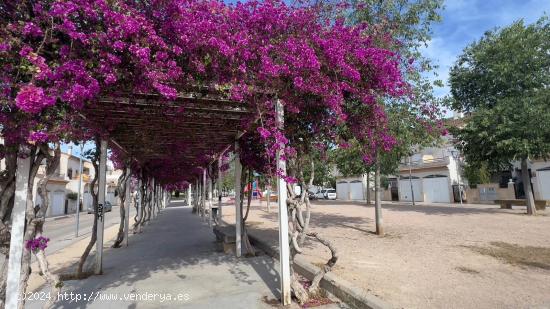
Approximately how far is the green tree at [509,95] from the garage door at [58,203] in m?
32.6

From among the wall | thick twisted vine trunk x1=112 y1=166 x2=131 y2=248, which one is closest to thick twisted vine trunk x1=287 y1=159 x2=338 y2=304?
thick twisted vine trunk x1=112 y1=166 x2=131 y2=248

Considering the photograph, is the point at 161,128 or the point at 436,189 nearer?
the point at 161,128

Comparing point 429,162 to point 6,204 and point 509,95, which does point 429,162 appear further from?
point 6,204

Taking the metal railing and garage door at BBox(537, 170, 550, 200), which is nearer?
garage door at BBox(537, 170, 550, 200)

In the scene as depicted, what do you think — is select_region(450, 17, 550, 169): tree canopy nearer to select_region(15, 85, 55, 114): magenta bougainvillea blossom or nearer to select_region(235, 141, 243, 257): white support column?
select_region(235, 141, 243, 257): white support column

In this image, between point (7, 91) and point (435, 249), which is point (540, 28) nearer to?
point (435, 249)

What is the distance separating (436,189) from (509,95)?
21295 mm

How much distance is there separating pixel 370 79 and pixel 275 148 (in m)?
1.73

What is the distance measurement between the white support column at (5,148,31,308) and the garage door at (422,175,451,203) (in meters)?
35.7

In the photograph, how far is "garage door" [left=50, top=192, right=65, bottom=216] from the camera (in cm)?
3136

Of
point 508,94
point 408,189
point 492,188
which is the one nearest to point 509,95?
point 508,94

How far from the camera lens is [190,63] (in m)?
4.00

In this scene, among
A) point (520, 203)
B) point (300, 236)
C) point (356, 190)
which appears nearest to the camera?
point (300, 236)

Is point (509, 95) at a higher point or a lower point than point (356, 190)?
higher
